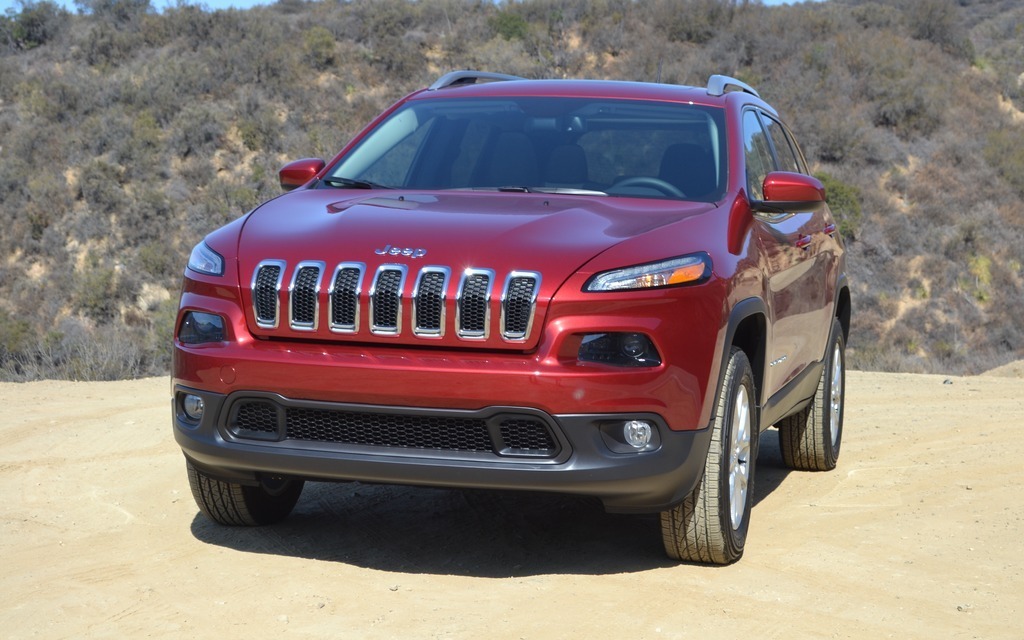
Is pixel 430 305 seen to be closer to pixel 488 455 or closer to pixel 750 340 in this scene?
pixel 488 455

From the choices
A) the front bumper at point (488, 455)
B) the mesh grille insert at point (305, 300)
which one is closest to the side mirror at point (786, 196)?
the front bumper at point (488, 455)

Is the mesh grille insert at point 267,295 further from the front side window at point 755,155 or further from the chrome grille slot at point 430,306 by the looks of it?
the front side window at point 755,155

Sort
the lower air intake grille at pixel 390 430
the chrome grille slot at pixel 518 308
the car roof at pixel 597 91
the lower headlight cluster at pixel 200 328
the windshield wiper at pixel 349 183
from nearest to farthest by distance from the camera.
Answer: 1. the chrome grille slot at pixel 518 308
2. the lower air intake grille at pixel 390 430
3. the lower headlight cluster at pixel 200 328
4. the windshield wiper at pixel 349 183
5. the car roof at pixel 597 91

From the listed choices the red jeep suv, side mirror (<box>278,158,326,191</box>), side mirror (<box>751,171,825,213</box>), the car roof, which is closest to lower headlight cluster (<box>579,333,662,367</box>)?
the red jeep suv

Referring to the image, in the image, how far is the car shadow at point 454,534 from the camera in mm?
4883

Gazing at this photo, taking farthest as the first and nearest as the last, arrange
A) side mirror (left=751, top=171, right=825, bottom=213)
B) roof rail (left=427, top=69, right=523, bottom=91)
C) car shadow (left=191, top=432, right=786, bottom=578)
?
roof rail (left=427, top=69, right=523, bottom=91) < side mirror (left=751, top=171, right=825, bottom=213) < car shadow (left=191, top=432, right=786, bottom=578)

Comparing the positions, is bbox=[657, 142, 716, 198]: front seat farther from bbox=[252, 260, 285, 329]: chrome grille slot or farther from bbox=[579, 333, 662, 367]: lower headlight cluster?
bbox=[252, 260, 285, 329]: chrome grille slot

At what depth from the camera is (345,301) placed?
171 inches

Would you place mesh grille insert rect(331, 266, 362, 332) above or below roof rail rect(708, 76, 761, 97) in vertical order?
below

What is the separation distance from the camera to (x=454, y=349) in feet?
14.0

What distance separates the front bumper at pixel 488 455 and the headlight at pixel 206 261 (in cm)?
45

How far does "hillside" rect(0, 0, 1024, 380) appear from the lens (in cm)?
2286

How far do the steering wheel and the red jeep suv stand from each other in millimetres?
12

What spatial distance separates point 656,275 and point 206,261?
1657 millimetres
